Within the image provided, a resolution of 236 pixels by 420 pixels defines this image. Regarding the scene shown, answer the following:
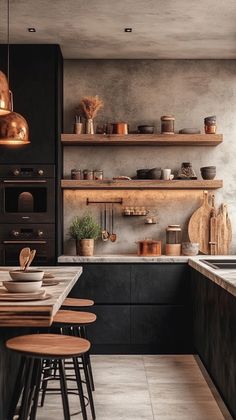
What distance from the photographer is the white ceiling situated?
4.78 metres

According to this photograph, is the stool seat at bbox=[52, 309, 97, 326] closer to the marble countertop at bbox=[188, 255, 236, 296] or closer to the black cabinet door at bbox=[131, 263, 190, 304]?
the marble countertop at bbox=[188, 255, 236, 296]

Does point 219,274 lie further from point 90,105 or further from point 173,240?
point 90,105

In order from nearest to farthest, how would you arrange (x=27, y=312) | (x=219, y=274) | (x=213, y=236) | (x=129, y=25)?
1. (x=27, y=312)
2. (x=219, y=274)
3. (x=129, y=25)
4. (x=213, y=236)

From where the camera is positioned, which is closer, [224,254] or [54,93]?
[54,93]

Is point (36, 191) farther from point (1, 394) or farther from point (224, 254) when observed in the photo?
point (1, 394)

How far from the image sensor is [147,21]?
5.16m

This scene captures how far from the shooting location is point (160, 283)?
5.77 metres

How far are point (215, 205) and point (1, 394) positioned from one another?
144 inches

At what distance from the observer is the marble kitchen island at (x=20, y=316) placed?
100 inches

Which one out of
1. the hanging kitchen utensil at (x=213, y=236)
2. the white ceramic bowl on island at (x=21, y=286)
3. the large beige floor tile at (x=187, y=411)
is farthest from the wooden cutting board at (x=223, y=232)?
the white ceramic bowl on island at (x=21, y=286)

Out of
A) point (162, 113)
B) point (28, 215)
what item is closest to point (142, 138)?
point (162, 113)

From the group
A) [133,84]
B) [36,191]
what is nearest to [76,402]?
[36,191]

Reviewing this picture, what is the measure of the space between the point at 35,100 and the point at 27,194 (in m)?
0.88

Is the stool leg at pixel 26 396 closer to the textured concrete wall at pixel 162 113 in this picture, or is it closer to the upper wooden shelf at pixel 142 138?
the upper wooden shelf at pixel 142 138
